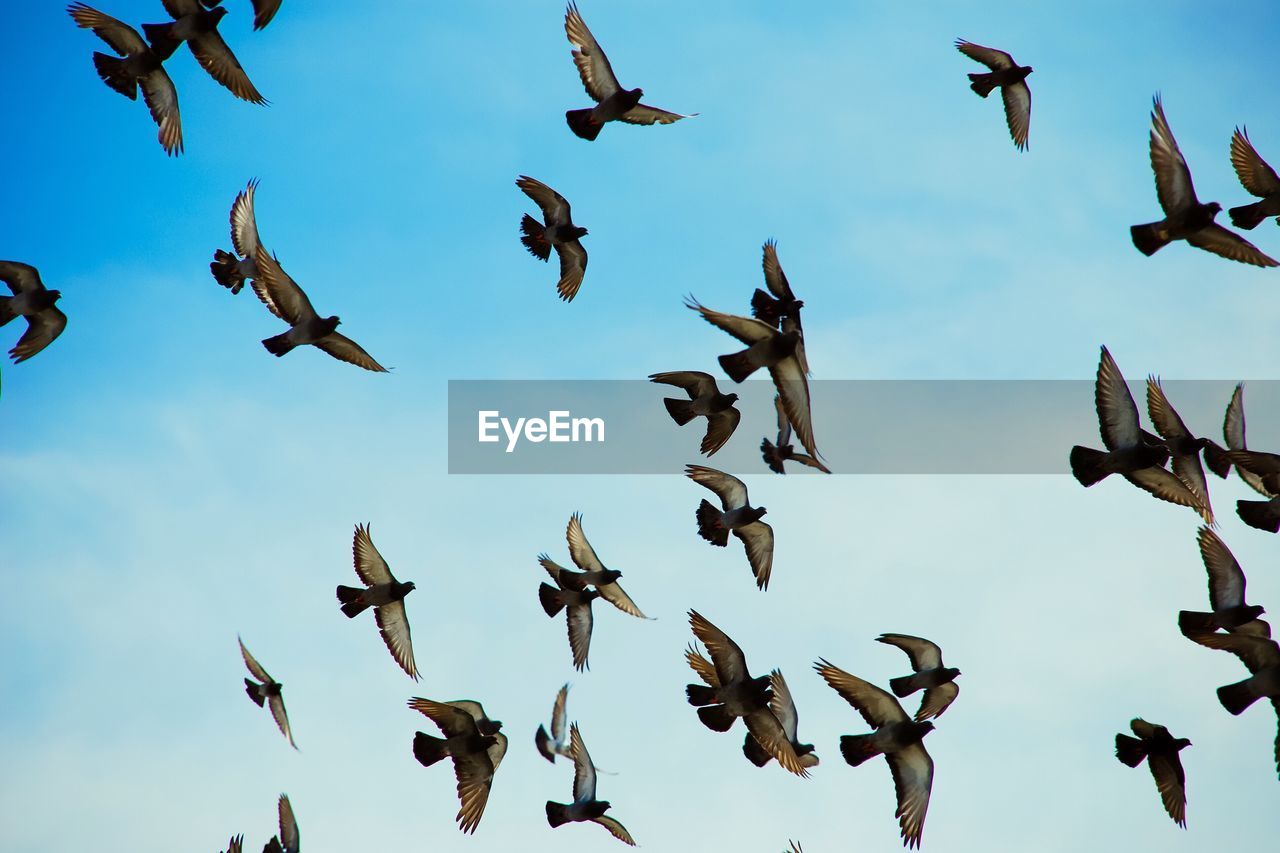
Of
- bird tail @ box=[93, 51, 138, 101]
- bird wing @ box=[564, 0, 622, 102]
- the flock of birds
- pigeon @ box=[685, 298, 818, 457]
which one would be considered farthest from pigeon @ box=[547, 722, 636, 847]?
bird tail @ box=[93, 51, 138, 101]

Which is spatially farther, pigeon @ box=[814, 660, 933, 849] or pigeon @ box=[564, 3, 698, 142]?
pigeon @ box=[564, 3, 698, 142]

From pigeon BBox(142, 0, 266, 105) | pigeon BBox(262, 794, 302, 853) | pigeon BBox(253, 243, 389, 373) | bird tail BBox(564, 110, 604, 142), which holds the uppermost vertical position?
pigeon BBox(142, 0, 266, 105)

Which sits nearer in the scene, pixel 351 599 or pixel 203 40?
pixel 203 40

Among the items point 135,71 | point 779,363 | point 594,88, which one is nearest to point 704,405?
point 779,363

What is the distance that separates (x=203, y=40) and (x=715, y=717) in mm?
10940

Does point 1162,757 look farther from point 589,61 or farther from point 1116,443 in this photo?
point 589,61

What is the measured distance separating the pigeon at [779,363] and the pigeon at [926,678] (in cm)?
337

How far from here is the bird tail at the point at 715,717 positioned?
17406 mm

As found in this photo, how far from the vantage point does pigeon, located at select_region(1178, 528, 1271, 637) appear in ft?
57.6

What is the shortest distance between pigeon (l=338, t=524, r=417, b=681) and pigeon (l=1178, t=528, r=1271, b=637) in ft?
34.5

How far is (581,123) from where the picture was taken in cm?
1881

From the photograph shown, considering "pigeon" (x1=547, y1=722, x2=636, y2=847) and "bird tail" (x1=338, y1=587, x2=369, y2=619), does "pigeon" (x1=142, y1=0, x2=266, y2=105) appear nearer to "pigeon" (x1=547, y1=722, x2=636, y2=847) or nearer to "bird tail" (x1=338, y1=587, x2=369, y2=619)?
"bird tail" (x1=338, y1=587, x2=369, y2=619)

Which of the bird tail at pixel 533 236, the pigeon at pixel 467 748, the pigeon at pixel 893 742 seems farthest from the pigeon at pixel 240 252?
the pigeon at pixel 893 742

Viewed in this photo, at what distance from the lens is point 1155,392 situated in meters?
18.8
